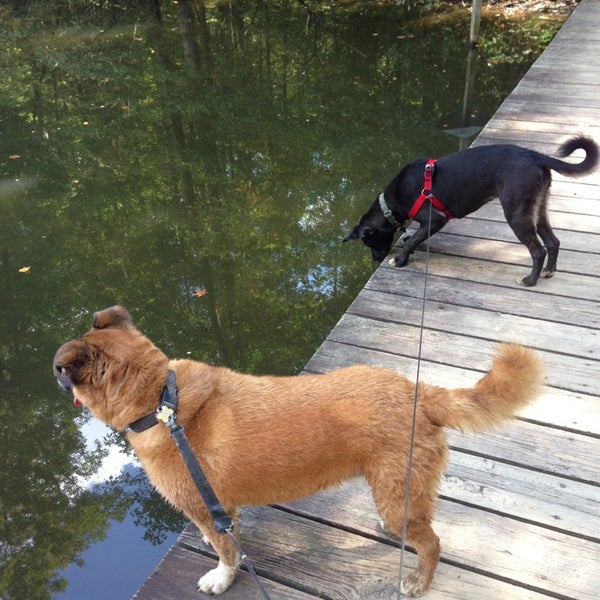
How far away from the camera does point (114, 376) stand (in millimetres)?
1909

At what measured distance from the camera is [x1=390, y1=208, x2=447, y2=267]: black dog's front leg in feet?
13.1

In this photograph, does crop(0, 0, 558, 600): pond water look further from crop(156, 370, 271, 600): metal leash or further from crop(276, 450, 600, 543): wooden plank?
crop(156, 370, 271, 600): metal leash

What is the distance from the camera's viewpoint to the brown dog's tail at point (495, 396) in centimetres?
186

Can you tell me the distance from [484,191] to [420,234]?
0.49 metres

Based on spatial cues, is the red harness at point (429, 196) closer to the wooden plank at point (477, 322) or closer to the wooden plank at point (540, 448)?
the wooden plank at point (477, 322)

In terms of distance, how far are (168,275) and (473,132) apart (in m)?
4.37

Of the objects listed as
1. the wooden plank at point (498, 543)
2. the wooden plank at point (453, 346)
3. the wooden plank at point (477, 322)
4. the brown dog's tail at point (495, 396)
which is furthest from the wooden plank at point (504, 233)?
the brown dog's tail at point (495, 396)

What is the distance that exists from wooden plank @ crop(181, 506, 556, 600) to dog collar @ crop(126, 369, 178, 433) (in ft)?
2.31

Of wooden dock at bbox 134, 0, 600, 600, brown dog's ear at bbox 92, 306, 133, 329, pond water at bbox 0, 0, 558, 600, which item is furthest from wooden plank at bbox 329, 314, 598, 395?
brown dog's ear at bbox 92, 306, 133, 329

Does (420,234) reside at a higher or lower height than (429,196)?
lower

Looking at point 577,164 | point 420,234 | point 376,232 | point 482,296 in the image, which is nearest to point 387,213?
point 376,232

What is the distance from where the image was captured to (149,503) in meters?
3.61

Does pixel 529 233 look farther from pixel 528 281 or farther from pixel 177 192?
pixel 177 192

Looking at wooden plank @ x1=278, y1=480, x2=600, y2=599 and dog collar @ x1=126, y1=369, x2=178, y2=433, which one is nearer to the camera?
dog collar @ x1=126, y1=369, x2=178, y2=433
